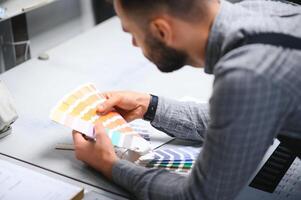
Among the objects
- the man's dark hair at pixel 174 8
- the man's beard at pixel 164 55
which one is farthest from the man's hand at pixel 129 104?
the man's dark hair at pixel 174 8

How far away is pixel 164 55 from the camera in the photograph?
3.15 ft

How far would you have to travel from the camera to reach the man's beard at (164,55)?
0.94 metres

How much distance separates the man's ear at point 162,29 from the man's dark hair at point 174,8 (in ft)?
0.06

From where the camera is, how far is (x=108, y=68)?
5.26 feet

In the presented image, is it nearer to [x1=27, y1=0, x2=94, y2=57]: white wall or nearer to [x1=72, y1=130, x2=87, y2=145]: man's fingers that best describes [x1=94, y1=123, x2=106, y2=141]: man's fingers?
[x1=72, y1=130, x2=87, y2=145]: man's fingers

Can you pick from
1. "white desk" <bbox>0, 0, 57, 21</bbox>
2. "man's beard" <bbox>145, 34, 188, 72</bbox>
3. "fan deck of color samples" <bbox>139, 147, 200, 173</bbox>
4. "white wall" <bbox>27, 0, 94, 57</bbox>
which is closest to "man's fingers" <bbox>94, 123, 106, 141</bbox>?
"fan deck of color samples" <bbox>139, 147, 200, 173</bbox>

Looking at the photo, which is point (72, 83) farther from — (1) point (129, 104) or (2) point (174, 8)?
(2) point (174, 8)

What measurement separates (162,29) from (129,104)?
0.37 m

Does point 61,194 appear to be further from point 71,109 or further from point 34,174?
point 71,109

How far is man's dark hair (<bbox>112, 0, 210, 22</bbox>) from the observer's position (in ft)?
2.85

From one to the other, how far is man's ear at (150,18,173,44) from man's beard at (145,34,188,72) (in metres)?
0.01

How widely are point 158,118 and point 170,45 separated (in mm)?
344

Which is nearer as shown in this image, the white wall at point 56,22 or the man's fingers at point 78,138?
the man's fingers at point 78,138

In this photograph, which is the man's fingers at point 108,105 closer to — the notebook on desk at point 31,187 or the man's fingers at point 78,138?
the man's fingers at point 78,138
